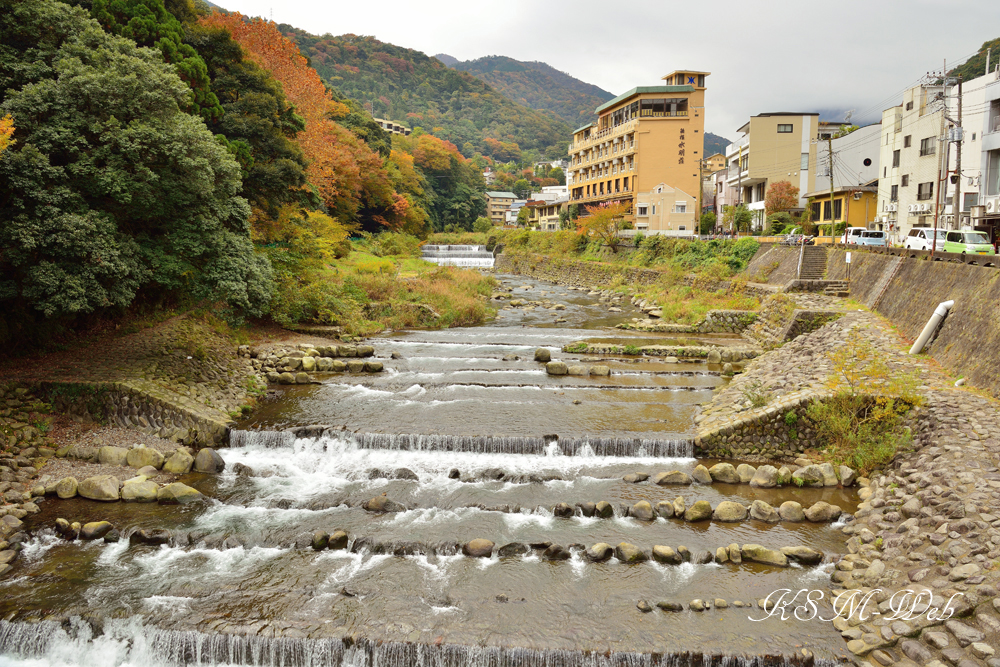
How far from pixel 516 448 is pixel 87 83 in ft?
41.3

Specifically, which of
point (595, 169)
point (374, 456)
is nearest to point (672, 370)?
point (374, 456)

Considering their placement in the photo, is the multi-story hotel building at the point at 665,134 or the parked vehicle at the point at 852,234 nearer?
the parked vehicle at the point at 852,234

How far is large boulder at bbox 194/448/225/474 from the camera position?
43.7ft

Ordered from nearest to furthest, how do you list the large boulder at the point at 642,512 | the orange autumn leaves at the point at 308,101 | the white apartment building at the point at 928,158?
the large boulder at the point at 642,512, the white apartment building at the point at 928,158, the orange autumn leaves at the point at 308,101

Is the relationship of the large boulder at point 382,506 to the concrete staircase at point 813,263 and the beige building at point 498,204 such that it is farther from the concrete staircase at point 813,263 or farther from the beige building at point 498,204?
the beige building at point 498,204

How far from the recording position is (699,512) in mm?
11227

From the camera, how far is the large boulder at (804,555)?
980 centimetres

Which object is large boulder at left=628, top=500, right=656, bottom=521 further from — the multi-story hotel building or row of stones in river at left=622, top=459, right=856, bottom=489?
the multi-story hotel building

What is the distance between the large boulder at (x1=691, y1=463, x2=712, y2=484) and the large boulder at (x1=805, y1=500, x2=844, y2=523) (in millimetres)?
2030

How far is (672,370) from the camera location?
21047mm

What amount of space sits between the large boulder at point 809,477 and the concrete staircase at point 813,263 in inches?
696

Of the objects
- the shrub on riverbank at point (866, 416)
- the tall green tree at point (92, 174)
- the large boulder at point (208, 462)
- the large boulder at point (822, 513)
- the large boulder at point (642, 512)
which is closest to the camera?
the large boulder at point (822, 513)

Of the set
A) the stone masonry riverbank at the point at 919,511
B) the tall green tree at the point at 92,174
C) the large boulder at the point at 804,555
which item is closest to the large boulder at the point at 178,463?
the tall green tree at the point at 92,174

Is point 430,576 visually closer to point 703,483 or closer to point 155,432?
point 703,483
